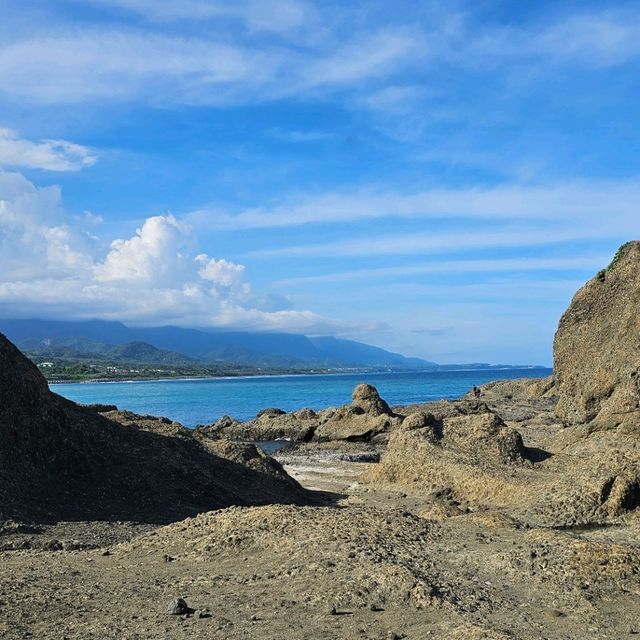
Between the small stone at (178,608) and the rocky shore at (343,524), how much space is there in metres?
0.03

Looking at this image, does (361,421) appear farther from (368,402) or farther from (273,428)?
(273,428)

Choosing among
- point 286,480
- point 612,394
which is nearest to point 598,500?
point 612,394

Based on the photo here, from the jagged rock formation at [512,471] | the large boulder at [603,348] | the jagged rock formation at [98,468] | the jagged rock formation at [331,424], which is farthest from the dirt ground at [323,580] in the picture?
the jagged rock formation at [331,424]

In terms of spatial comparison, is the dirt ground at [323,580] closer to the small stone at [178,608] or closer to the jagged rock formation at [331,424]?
the small stone at [178,608]

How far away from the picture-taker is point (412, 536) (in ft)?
40.1

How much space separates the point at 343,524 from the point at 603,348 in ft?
48.2

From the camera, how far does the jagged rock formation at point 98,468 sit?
17.8 m

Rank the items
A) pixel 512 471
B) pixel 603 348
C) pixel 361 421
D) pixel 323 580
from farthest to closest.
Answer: pixel 361 421, pixel 603 348, pixel 512 471, pixel 323 580

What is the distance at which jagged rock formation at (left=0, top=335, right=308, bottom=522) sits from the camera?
1784cm

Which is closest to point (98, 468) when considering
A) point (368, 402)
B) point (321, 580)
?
point (321, 580)

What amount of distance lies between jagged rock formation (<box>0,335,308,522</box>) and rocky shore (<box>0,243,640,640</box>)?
0.21 feet

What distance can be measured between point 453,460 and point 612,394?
565 cm

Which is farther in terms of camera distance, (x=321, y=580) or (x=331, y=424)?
(x=331, y=424)

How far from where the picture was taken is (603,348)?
24047 mm
